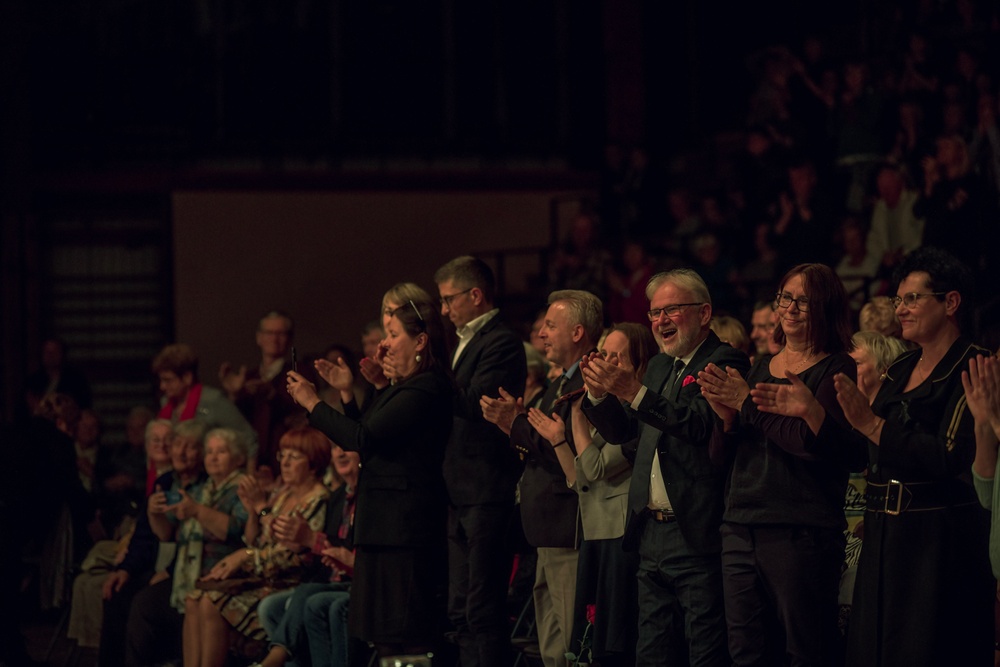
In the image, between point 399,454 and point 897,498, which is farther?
point 399,454

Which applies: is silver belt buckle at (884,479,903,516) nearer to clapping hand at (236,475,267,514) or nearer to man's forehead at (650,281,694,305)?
man's forehead at (650,281,694,305)

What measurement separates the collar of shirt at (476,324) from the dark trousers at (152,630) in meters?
2.13

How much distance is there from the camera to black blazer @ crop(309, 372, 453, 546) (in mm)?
5602

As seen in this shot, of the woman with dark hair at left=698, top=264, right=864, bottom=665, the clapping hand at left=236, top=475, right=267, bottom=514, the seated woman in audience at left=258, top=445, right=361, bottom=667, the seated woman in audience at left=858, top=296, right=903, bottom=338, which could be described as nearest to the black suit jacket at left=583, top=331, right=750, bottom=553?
the woman with dark hair at left=698, top=264, right=864, bottom=665

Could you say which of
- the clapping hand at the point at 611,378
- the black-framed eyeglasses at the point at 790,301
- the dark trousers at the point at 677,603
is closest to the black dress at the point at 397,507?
the dark trousers at the point at 677,603

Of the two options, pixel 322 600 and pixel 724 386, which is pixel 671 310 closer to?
pixel 724 386

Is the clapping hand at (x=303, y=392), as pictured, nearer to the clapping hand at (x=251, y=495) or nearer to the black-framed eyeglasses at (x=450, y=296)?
the black-framed eyeglasses at (x=450, y=296)

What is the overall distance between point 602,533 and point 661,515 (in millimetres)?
472

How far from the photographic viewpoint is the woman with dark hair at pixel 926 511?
4.18 m

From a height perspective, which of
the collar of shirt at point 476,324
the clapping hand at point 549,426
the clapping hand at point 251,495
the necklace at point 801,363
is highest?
the collar of shirt at point 476,324

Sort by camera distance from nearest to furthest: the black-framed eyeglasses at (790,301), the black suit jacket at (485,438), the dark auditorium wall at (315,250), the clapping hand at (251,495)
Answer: the black-framed eyeglasses at (790,301)
the black suit jacket at (485,438)
the clapping hand at (251,495)
the dark auditorium wall at (315,250)

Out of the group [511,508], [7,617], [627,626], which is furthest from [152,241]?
[627,626]

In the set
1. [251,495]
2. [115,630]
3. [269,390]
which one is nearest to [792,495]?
[251,495]

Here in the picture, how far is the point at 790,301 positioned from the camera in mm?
4602
